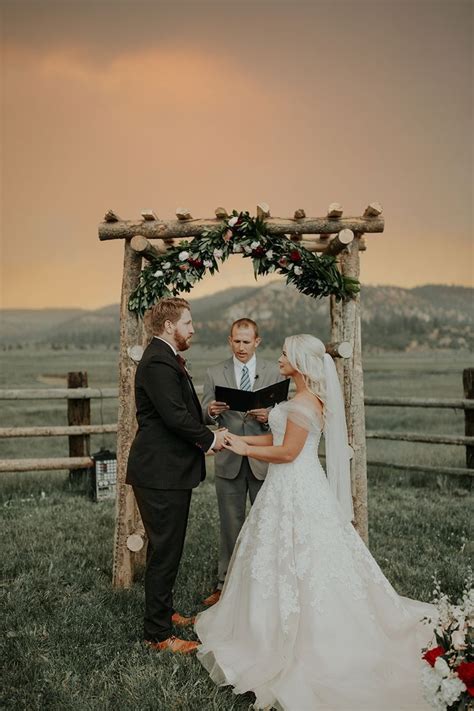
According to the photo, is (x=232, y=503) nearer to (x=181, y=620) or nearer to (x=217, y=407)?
(x=217, y=407)

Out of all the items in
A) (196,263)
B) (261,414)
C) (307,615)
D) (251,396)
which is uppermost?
(196,263)

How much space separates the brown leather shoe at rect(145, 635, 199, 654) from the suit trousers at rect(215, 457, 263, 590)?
43.8 inches

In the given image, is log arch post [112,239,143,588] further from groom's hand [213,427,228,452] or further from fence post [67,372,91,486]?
fence post [67,372,91,486]

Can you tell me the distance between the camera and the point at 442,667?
282 cm

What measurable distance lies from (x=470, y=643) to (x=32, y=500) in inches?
288

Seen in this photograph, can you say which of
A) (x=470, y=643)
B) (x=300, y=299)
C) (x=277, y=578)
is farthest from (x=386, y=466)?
(x=300, y=299)

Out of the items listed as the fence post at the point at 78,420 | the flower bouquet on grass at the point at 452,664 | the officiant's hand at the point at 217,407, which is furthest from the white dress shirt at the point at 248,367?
the fence post at the point at 78,420

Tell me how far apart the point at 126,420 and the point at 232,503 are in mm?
1228

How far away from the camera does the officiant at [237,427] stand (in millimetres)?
5508

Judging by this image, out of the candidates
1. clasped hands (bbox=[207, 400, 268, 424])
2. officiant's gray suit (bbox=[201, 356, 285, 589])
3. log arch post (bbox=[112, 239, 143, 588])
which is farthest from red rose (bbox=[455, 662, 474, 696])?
log arch post (bbox=[112, 239, 143, 588])

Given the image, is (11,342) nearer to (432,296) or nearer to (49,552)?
(49,552)

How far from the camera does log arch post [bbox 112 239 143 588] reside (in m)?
5.79

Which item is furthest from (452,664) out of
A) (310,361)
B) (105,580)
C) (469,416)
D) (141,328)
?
(469,416)

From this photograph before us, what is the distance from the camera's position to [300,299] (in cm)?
7906
